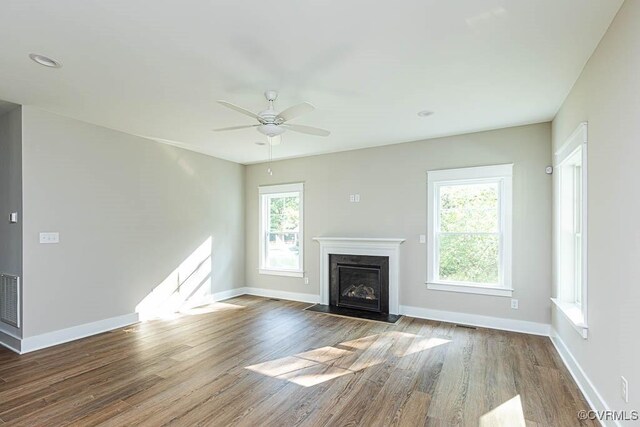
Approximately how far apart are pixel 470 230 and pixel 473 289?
0.84m

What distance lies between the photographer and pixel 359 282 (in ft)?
17.6

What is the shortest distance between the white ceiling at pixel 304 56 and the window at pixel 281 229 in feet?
→ 8.18

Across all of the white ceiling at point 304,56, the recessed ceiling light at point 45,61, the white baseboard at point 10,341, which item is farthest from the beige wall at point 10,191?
the recessed ceiling light at point 45,61

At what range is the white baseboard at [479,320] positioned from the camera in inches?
160

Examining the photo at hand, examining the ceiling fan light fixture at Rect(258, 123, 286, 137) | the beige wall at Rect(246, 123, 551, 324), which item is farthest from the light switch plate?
the beige wall at Rect(246, 123, 551, 324)

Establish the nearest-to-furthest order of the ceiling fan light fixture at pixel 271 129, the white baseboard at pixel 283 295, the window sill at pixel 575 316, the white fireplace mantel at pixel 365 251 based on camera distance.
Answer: the window sill at pixel 575 316 → the ceiling fan light fixture at pixel 271 129 → the white fireplace mantel at pixel 365 251 → the white baseboard at pixel 283 295

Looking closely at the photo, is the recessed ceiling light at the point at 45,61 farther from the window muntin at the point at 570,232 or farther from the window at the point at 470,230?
the window muntin at the point at 570,232

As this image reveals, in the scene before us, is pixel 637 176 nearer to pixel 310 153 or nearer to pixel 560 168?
pixel 560 168

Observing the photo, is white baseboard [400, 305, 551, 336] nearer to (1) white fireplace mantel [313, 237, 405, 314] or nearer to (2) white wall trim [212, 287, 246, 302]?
(1) white fireplace mantel [313, 237, 405, 314]

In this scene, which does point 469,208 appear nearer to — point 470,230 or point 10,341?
point 470,230

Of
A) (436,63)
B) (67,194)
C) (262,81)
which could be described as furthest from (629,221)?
(67,194)

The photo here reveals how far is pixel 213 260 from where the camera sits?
6.00 meters

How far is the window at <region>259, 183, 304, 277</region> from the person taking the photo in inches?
242

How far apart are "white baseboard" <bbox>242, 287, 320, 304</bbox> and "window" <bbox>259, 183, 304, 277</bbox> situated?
0.37 meters
